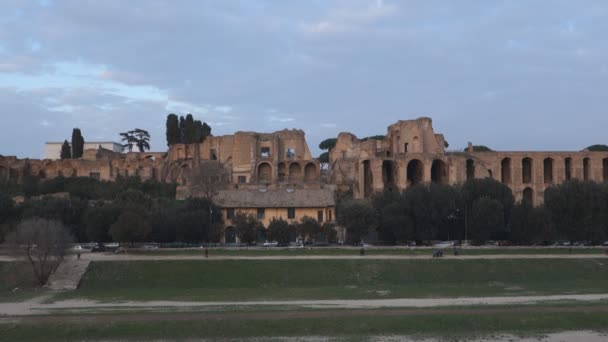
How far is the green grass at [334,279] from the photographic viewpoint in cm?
3036

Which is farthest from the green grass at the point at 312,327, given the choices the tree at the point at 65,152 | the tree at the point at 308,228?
the tree at the point at 65,152

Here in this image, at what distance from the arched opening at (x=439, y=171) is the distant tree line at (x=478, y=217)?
59.4ft

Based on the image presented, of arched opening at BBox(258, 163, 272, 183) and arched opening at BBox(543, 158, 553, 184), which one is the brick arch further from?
arched opening at BBox(543, 158, 553, 184)

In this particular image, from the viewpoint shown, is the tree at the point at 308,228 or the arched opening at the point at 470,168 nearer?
the tree at the point at 308,228

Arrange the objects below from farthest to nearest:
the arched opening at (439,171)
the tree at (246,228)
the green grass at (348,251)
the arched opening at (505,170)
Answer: the arched opening at (505,170) < the arched opening at (439,171) < the tree at (246,228) < the green grass at (348,251)

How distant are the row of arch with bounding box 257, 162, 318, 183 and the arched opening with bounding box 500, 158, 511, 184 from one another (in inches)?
808

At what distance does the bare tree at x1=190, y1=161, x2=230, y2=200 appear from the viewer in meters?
62.1

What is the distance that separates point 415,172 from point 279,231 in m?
29.6

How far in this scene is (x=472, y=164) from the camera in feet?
242

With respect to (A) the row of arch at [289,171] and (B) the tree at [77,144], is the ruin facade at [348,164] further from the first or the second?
(B) the tree at [77,144]

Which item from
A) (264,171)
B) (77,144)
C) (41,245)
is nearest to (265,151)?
(264,171)

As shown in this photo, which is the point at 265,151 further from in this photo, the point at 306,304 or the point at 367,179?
the point at 306,304

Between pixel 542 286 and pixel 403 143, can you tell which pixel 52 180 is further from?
pixel 542 286

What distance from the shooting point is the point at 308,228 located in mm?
50000
